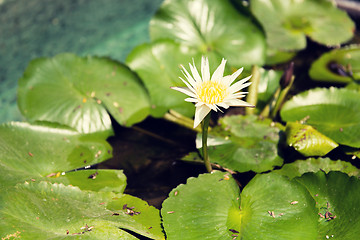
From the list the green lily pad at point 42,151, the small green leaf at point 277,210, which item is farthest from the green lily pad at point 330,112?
the green lily pad at point 42,151

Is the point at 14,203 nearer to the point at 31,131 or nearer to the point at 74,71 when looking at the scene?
the point at 31,131

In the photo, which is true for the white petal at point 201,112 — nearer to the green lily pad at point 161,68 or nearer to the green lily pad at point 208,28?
the green lily pad at point 161,68

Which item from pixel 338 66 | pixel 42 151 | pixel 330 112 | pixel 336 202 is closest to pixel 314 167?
pixel 336 202

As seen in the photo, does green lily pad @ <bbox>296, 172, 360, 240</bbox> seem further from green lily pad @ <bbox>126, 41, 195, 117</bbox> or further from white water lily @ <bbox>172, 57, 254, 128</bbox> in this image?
green lily pad @ <bbox>126, 41, 195, 117</bbox>

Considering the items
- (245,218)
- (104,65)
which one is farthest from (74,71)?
(245,218)

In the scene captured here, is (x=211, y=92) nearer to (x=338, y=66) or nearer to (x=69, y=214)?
(x=69, y=214)

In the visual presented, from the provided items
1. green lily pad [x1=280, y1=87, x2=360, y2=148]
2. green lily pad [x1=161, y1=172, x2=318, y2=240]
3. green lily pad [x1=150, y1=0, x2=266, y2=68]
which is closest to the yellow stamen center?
green lily pad [x1=161, y1=172, x2=318, y2=240]
